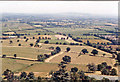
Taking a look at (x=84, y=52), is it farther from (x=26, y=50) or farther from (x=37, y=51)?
(x=26, y=50)

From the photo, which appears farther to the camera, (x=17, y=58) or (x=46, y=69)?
(x=17, y=58)

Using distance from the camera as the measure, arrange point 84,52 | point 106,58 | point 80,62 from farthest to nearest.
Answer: point 84,52 < point 106,58 < point 80,62

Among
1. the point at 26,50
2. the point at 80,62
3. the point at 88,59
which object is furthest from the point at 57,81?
the point at 26,50

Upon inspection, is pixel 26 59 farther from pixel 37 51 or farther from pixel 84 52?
pixel 84 52

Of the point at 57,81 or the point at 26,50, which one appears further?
the point at 26,50

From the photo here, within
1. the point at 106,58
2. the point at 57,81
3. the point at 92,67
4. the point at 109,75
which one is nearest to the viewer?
the point at 57,81

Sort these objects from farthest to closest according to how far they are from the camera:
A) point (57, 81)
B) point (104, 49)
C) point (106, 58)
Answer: point (104, 49) < point (106, 58) < point (57, 81)

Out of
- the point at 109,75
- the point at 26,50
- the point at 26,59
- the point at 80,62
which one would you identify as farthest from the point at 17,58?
the point at 109,75

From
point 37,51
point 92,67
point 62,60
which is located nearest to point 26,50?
point 37,51

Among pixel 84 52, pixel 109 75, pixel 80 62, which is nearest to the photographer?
pixel 109 75
